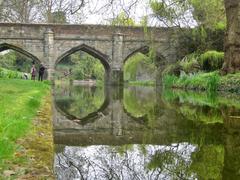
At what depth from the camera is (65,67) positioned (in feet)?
203

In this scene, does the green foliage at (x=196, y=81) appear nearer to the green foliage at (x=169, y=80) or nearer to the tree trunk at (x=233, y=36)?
the green foliage at (x=169, y=80)

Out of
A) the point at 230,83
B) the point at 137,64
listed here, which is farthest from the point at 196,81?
the point at 137,64

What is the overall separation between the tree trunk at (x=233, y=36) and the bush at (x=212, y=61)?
4.82 meters

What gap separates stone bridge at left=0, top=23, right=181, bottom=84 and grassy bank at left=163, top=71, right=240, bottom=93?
7.59 meters

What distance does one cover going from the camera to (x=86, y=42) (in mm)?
32969

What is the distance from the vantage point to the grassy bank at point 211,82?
1669cm

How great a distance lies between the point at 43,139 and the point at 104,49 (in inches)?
1139

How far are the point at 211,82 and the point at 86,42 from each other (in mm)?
16115

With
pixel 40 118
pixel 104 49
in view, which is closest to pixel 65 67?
→ pixel 104 49

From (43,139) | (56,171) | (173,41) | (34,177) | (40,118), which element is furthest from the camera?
(173,41)

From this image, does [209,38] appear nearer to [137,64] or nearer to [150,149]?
[137,64]

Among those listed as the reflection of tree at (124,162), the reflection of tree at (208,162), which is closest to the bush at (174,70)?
the reflection of tree at (124,162)

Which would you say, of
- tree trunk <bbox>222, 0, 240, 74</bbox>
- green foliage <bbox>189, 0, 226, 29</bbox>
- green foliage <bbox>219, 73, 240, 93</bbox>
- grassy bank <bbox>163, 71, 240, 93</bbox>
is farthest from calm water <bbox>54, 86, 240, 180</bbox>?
green foliage <bbox>189, 0, 226, 29</bbox>

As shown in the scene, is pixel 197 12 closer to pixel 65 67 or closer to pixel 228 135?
pixel 228 135
